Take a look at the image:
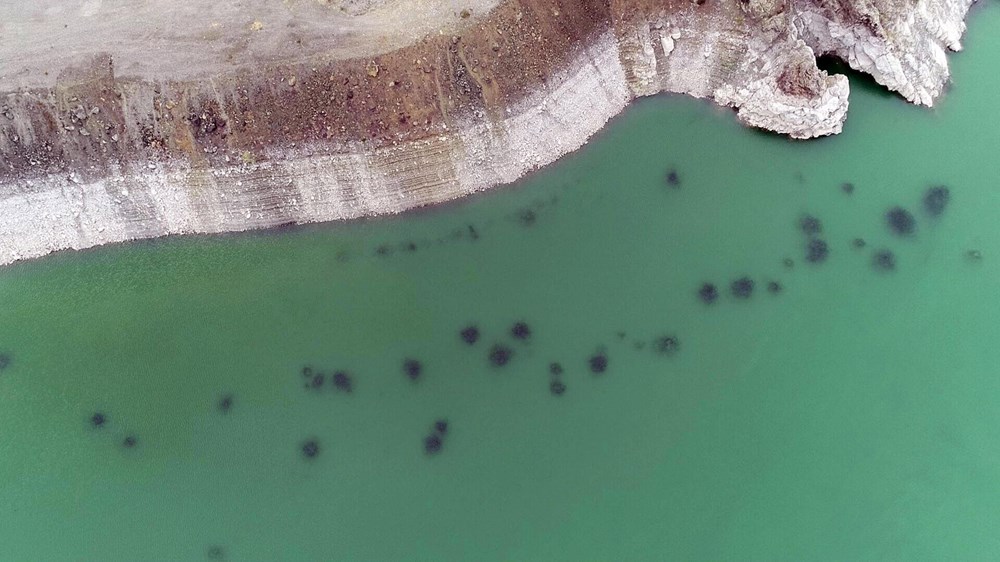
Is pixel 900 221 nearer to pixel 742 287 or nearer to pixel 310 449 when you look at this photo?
pixel 742 287

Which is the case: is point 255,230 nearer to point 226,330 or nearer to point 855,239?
point 226,330

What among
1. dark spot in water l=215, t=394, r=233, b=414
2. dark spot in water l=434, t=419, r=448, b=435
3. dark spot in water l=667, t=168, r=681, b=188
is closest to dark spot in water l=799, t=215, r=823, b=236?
dark spot in water l=667, t=168, r=681, b=188

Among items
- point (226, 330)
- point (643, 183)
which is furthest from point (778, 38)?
point (226, 330)

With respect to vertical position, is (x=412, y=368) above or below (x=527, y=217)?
below

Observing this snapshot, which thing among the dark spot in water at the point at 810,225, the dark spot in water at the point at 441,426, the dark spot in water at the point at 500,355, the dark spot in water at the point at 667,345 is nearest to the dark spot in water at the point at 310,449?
the dark spot in water at the point at 441,426

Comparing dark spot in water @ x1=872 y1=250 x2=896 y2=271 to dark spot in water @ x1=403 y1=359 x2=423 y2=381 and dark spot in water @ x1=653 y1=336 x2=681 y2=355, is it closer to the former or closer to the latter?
dark spot in water @ x1=653 y1=336 x2=681 y2=355

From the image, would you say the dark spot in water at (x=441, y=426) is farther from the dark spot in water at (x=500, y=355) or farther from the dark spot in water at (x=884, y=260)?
the dark spot in water at (x=884, y=260)

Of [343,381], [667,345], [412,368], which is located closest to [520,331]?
[412,368]
